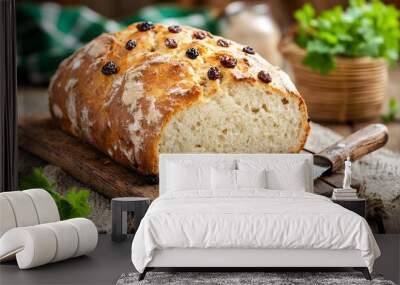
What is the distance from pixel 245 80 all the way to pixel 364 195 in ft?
2.85

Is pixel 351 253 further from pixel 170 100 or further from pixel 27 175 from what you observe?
pixel 27 175

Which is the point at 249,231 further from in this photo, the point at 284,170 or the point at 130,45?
the point at 130,45

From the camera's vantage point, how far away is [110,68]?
13.6 feet

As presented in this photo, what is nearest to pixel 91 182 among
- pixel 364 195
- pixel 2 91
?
pixel 2 91

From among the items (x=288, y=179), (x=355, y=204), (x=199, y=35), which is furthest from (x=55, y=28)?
(x=355, y=204)

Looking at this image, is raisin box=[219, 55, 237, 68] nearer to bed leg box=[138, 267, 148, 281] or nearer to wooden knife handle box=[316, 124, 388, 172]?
wooden knife handle box=[316, 124, 388, 172]

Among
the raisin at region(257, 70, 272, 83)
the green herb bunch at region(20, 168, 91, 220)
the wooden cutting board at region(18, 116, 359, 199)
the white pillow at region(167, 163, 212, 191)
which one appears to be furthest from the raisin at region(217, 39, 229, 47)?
the green herb bunch at region(20, 168, 91, 220)

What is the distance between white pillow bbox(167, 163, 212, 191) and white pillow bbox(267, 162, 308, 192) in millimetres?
289

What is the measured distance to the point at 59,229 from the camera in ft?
11.6

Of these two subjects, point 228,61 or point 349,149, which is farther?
point 349,149

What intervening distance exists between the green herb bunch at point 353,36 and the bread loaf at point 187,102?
62cm

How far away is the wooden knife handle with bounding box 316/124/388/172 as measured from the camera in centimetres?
420

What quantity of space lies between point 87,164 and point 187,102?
65 centimetres

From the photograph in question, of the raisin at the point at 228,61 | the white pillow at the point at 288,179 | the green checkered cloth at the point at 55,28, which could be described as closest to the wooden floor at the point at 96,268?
the white pillow at the point at 288,179
